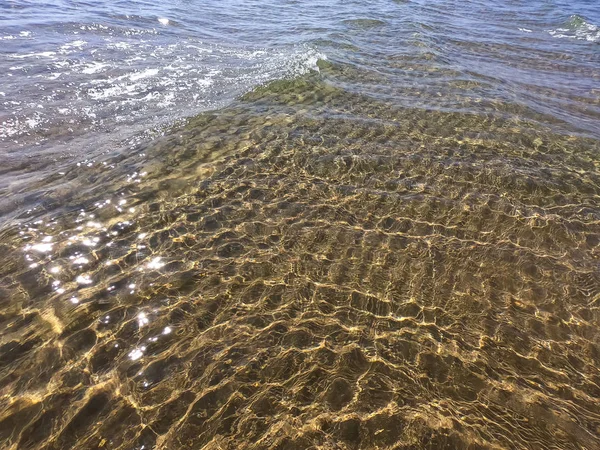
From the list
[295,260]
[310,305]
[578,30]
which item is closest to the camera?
[310,305]

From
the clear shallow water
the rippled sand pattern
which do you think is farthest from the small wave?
the rippled sand pattern

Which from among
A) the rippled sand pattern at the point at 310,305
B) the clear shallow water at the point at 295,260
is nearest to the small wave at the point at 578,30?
the clear shallow water at the point at 295,260

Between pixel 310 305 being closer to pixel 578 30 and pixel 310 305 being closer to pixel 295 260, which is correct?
pixel 295 260

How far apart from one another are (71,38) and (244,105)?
278 inches

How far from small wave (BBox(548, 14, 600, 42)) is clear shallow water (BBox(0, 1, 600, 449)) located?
6657 millimetres

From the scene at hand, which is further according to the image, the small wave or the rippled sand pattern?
the small wave

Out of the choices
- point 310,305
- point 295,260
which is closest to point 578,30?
point 295,260

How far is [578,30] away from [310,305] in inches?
701

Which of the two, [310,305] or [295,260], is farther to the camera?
[295,260]

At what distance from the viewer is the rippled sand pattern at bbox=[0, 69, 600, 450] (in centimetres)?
312

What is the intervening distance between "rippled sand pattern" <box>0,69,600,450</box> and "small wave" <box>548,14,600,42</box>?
435 inches

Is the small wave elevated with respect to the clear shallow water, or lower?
elevated

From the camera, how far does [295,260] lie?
460cm

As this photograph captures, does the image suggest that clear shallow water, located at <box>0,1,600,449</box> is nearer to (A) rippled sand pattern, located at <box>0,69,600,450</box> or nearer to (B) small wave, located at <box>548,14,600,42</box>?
(A) rippled sand pattern, located at <box>0,69,600,450</box>
